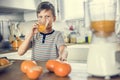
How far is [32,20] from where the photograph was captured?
11.5ft

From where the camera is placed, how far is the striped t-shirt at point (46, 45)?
67.7 inches

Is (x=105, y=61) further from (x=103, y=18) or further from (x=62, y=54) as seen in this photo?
(x=62, y=54)

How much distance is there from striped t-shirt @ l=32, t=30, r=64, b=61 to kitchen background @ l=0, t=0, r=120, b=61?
1170mm

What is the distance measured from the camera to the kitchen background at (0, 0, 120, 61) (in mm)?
3023

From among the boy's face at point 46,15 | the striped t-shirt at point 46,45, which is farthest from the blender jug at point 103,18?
the striped t-shirt at point 46,45

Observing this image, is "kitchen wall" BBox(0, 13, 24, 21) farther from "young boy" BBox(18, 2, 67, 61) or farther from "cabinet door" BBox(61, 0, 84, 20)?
"young boy" BBox(18, 2, 67, 61)

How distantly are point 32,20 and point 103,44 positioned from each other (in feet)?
8.97

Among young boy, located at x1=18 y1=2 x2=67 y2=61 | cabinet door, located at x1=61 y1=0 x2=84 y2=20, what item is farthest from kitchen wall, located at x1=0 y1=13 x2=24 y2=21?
young boy, located at x1=18 y1=2 x2=67 y2=61

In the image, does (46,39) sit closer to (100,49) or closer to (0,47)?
(100,49)

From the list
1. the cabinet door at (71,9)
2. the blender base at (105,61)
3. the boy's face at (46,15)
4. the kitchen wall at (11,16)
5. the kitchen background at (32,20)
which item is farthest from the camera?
the cabinet door at (71,9)

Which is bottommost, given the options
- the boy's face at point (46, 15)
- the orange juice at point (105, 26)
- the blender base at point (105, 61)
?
the blender base at point (105, 61)

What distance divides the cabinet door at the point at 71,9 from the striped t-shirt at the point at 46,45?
1585mm

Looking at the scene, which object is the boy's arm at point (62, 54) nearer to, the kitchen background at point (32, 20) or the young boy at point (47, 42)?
the young boy at point (47, 42)

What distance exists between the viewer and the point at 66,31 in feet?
11.7
